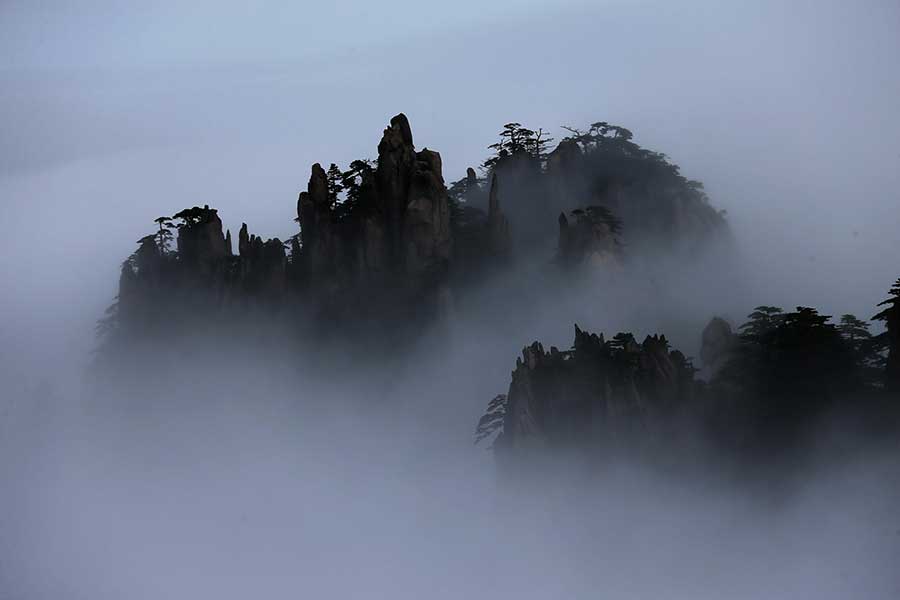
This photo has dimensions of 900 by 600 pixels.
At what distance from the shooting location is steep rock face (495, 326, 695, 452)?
9294 cm

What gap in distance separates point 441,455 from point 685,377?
2807 cm

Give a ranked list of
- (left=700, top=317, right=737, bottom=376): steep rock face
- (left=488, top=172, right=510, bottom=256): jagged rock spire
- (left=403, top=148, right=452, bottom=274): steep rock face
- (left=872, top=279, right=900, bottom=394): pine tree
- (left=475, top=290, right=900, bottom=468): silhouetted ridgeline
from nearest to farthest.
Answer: (left=872, top=279, right=900, bottom=394): pine tree
(left=475, top=290, right=900, bottom=468): silhouetted ridgeline
(left=700, top=317, right=737, bottom=376): steep rock face
(left=403, top=148, right=452, bottom=274): steep rock face
(left=488, top=172, right=510, bottom=256): jagged rock spire

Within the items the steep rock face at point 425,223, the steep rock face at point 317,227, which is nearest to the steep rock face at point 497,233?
the steep rock face at point 425,223

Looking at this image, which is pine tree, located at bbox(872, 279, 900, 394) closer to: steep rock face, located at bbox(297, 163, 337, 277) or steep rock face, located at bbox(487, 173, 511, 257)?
steep rock face, located at bbox(487, 173, 511, 257)

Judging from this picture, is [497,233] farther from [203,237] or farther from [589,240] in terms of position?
[203,237]

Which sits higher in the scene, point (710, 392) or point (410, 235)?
point (410, 235)

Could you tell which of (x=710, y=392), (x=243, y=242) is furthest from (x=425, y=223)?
(x=710, y=392)

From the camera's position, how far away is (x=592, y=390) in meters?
94.2

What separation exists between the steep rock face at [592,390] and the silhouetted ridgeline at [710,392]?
8cm

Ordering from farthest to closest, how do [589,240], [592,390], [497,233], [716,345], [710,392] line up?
[497,233], [589,240], [716,345], [592,390], [710,392]

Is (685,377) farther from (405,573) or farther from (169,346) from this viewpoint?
(169,346)

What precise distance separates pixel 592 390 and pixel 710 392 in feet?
32.0

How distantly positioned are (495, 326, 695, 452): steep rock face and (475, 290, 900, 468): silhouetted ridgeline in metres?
0.08

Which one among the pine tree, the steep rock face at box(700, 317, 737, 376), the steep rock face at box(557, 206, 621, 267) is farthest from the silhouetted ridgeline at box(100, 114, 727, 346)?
the pine tree
